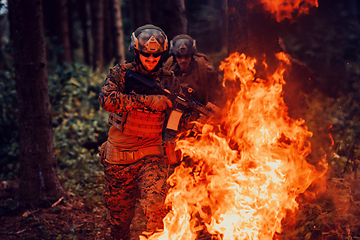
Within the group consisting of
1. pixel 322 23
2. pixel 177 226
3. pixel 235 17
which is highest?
pixel 322 23

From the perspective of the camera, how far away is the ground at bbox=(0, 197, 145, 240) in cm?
474

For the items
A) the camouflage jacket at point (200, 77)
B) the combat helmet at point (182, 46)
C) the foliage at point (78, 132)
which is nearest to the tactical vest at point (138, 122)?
the combat helmet at point (182, 46)

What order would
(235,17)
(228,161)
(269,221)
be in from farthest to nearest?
(235,17) < (228,161) < (269,221)

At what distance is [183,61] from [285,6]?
1.87 m

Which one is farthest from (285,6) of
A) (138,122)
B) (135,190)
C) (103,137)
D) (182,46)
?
(103,137)

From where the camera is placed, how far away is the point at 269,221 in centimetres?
370

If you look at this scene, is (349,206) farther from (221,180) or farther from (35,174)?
(35,174)

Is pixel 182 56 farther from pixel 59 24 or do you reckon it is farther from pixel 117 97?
pixel 59 24

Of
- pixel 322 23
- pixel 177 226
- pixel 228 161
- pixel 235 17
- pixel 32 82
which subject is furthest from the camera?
pixel 322 23

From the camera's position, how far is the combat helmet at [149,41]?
3.52 m

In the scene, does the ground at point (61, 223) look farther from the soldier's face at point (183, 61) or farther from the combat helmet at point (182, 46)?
the combat helmet at point (182, 46)

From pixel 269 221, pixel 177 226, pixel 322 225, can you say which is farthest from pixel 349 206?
pixel 177 226

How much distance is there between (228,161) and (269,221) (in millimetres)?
844

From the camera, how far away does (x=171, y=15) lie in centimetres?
646
